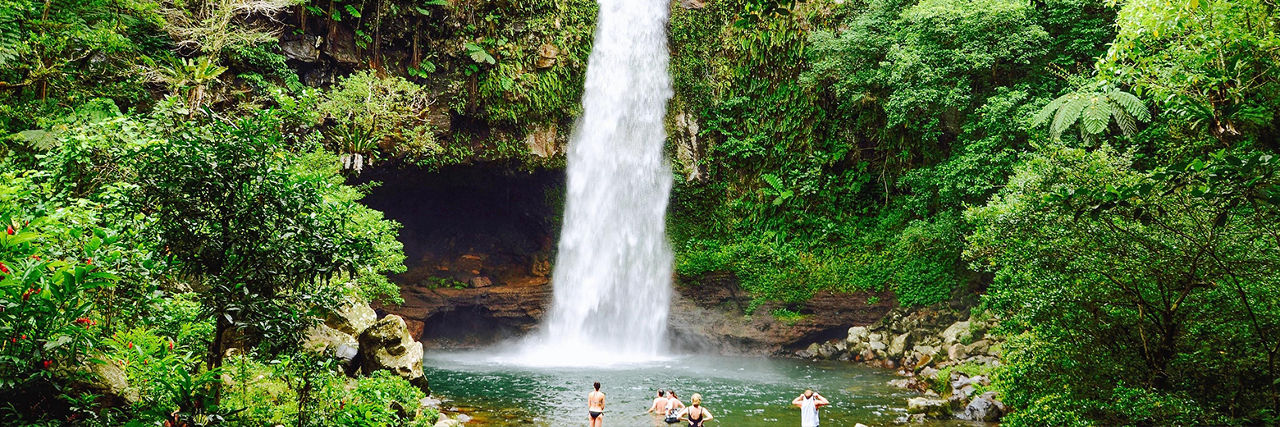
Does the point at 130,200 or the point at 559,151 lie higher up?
the point at 559,151

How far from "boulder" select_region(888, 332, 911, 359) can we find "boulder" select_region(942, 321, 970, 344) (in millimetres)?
1149

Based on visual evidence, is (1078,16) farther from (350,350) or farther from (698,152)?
(350,350)

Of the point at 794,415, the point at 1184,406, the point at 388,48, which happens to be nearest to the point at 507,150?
the point at 388,48

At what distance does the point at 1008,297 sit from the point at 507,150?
51.7 feet

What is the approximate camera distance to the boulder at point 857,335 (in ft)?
67.2

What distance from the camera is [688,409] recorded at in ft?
33.2

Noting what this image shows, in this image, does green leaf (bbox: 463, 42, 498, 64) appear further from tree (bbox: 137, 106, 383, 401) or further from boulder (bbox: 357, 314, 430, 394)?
tree (bbox: 137, 106, 383, 401)

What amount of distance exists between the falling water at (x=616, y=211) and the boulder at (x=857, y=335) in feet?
20.4

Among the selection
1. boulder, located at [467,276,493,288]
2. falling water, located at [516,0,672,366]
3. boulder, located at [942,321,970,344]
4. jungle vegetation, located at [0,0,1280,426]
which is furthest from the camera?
boulder, located at [467,276,493,288]

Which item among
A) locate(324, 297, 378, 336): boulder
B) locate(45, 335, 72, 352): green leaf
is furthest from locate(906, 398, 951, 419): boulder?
locate(45, 335, 72, 352): green leaf

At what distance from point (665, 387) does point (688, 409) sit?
557cm

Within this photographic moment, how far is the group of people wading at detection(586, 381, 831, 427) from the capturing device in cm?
955

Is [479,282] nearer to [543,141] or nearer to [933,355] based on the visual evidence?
[543,141]

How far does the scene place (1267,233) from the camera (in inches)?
273
